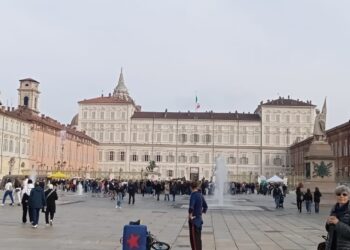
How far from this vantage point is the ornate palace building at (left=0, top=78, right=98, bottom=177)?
241 ft

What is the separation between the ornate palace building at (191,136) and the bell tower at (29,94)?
26657mm

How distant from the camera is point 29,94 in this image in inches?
3814

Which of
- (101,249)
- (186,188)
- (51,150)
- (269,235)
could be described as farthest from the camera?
(51,150)

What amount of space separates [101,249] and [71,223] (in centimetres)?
646

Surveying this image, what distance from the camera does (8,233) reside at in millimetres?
13633

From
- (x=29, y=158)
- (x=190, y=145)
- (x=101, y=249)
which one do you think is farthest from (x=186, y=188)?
(x=190, y=145)

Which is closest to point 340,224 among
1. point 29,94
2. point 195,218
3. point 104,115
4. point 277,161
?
point 195,218

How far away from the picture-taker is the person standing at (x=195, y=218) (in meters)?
9.93

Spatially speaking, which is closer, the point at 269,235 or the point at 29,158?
the point at 269,235

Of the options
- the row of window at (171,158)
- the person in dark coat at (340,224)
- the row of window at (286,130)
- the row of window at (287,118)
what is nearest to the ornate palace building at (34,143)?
the row of window at (171,158)

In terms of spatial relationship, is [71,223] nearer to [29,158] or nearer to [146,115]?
[29,158]

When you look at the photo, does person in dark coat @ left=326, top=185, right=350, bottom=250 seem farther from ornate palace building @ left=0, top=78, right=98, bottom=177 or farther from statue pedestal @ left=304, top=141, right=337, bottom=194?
ornate palace building @ left=0, top=78, right=98, bottom=177

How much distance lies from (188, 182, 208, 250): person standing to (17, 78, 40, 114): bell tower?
89175 mm

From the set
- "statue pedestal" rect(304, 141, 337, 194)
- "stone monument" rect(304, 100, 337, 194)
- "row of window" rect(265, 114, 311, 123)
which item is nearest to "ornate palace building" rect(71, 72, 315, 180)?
"row of window" rect(265, 114, 311, 123)
